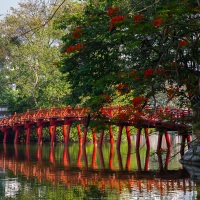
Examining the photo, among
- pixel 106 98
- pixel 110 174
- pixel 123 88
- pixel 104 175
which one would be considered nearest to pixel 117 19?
pixel 123 88

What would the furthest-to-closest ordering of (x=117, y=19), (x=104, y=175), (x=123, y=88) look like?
(x=104, y=175), (x=123, y=88), (x=117, y=19)

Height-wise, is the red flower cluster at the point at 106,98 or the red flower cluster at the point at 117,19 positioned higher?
the red flower cluster at the point at 117,19

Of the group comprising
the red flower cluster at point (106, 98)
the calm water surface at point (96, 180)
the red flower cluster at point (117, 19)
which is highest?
the red flower cluster at point (117, 19)

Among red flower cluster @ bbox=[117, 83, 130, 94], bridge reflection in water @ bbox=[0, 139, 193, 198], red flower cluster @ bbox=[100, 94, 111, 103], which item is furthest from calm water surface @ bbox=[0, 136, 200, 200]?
red flower cluster @ bbox=[100, 94, 111, 103]

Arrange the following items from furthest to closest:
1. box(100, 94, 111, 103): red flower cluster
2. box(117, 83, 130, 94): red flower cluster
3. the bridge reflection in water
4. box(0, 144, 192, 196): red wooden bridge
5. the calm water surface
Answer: box(0, 144, 192, 196): red wooden bridge → the bridge reflection in water → the calm water surface → box(100, 94, 111, 103): red flower cluster → box(117, 83, 130, 94): red flower cluster

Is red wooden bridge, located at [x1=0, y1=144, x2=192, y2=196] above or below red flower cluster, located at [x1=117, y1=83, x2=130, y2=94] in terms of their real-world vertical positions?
below

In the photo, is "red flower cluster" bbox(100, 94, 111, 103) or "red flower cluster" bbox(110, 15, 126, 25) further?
"red flower cluster" bbox(100, 94, 111, 103)

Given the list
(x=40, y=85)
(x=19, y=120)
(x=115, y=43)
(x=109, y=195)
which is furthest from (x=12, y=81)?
(x=109, y=195)

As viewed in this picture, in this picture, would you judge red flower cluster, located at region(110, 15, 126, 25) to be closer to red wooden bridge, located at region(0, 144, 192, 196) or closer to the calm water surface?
the calm water surface

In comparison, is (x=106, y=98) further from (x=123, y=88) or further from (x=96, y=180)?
(x=96, y=180)

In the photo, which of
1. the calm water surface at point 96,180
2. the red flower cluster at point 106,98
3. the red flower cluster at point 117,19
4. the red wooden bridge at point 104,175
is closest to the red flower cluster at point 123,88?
the red flower cluster at point 106,98

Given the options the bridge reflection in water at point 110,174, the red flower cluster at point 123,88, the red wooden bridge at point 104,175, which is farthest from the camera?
the red wooden bridge at point 104,175

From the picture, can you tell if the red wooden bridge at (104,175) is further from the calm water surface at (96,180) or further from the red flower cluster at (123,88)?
the red flower cluster at (123,88)

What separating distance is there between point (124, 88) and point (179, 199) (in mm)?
4144
